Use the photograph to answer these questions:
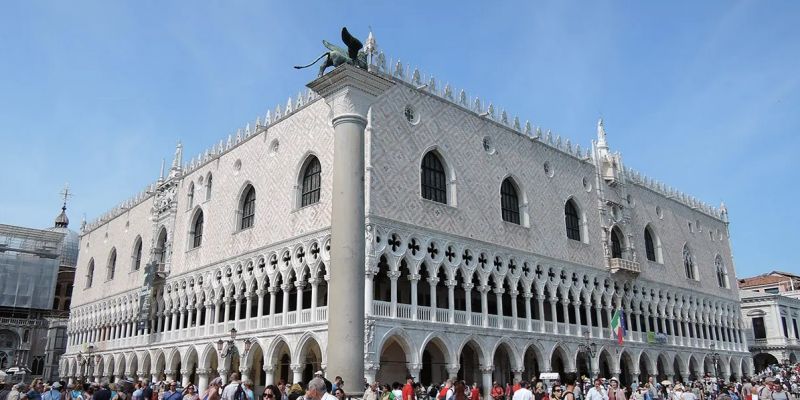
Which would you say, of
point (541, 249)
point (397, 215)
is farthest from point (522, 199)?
point (397, 215)

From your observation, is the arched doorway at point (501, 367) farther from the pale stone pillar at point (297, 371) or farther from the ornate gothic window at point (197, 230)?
the ornate gothic window at point (197, 230)

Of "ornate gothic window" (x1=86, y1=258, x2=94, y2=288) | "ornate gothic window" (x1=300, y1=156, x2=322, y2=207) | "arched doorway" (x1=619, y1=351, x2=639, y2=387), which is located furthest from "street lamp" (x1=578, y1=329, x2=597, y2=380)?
"ornate gothic window" (x1=86, y1=258, x2=94, y2=288)

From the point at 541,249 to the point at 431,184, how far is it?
658 cm

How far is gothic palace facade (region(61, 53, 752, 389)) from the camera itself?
22.7 meters

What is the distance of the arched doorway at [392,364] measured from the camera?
23.5 meters

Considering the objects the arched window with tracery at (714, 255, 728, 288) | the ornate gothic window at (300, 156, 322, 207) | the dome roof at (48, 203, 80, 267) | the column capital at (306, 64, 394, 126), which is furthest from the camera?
the dome roof at (48, 203, 80, 267)

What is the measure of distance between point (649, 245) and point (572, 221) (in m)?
7.77

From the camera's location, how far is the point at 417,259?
2259 centimetres

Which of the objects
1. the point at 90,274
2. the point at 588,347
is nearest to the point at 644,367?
the point at 588,347

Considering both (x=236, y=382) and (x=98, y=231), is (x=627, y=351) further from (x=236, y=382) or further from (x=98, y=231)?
(x=98, y=231)

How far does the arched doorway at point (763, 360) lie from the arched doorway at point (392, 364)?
1473 inches

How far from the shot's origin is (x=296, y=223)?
78.6 ft

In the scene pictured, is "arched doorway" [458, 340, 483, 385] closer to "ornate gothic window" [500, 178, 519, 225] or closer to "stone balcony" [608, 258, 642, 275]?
"ornate gothic window" [500, 178, 519, 225]

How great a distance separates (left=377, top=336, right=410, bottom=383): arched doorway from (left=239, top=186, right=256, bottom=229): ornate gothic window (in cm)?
804
